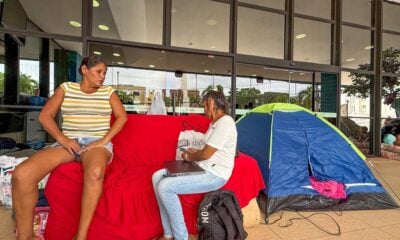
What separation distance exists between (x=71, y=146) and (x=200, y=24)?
3.65 m

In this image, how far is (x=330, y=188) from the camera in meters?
2.50

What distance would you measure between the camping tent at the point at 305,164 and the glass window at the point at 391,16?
184 inches

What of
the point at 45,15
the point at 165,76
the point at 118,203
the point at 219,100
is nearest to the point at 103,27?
the point at 45,15

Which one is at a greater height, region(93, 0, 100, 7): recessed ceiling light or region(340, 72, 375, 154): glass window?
region(93, 0, 100, 7): recessed ceiling light

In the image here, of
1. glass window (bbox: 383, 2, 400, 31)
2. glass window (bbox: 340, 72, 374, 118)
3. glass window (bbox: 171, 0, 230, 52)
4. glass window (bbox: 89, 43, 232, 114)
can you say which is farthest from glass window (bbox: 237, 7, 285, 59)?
glass window (bbox: 383, 2, 400, 31)

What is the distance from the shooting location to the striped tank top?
1826 millimetres

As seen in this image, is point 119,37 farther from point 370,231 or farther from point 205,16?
point 370,231

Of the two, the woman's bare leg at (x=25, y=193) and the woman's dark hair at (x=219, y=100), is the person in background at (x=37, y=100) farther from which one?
the woman's dark hair at (x=219, y=100)

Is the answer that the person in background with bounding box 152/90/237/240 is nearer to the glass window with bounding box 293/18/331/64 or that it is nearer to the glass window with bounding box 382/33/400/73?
the glass window with bounding box 293/18/331/64

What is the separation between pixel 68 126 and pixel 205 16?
3548mm

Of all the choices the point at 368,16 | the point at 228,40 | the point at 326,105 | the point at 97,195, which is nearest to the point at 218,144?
the point at 97,195

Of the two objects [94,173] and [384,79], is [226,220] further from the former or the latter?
[384,79]

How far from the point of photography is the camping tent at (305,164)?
2.38 metres

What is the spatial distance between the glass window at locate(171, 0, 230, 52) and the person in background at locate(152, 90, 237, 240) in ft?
8.78
